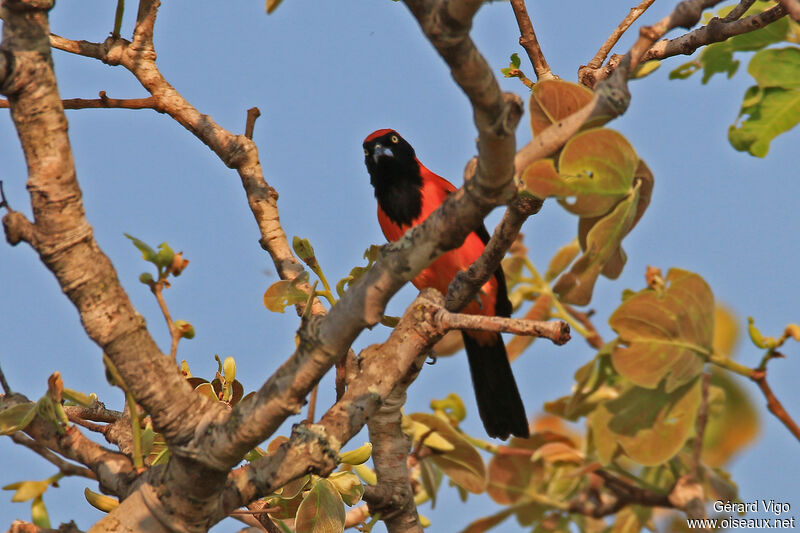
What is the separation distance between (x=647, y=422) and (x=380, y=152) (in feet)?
10.3

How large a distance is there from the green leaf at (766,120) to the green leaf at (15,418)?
7.62ft

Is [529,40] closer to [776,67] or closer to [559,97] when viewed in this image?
[559,97]

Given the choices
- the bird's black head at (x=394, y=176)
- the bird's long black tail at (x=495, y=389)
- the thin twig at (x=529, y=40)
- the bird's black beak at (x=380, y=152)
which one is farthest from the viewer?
the bird's black beak at (x=380, y=152)

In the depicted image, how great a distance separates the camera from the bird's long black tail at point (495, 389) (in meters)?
4.66

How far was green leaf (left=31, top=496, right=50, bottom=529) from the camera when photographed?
1910mm

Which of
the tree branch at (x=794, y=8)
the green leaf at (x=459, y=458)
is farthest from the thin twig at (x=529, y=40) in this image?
the green leaf at (x=459, y=458)

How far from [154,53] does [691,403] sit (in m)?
2.40

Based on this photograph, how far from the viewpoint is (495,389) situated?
4852 millimetres

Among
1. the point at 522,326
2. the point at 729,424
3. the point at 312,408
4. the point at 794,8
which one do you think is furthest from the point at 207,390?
the point at 729,424

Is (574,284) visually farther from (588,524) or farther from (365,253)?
(588,524)

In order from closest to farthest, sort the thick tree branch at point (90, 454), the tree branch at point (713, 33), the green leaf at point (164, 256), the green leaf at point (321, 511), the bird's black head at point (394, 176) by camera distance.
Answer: the green leaf at point (164, 256) < the thick tree branch at point (90, 454) < the green leaf at point (321, 511) < the tree branch at point (713, 33) < the bird's black head at point (394, 176)

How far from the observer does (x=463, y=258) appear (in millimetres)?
4746

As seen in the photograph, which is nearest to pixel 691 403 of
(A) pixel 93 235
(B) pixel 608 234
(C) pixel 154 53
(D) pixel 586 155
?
(B) pixel 608 234

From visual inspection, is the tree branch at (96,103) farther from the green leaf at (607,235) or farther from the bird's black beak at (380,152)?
the bird's black beak at (380,152)
